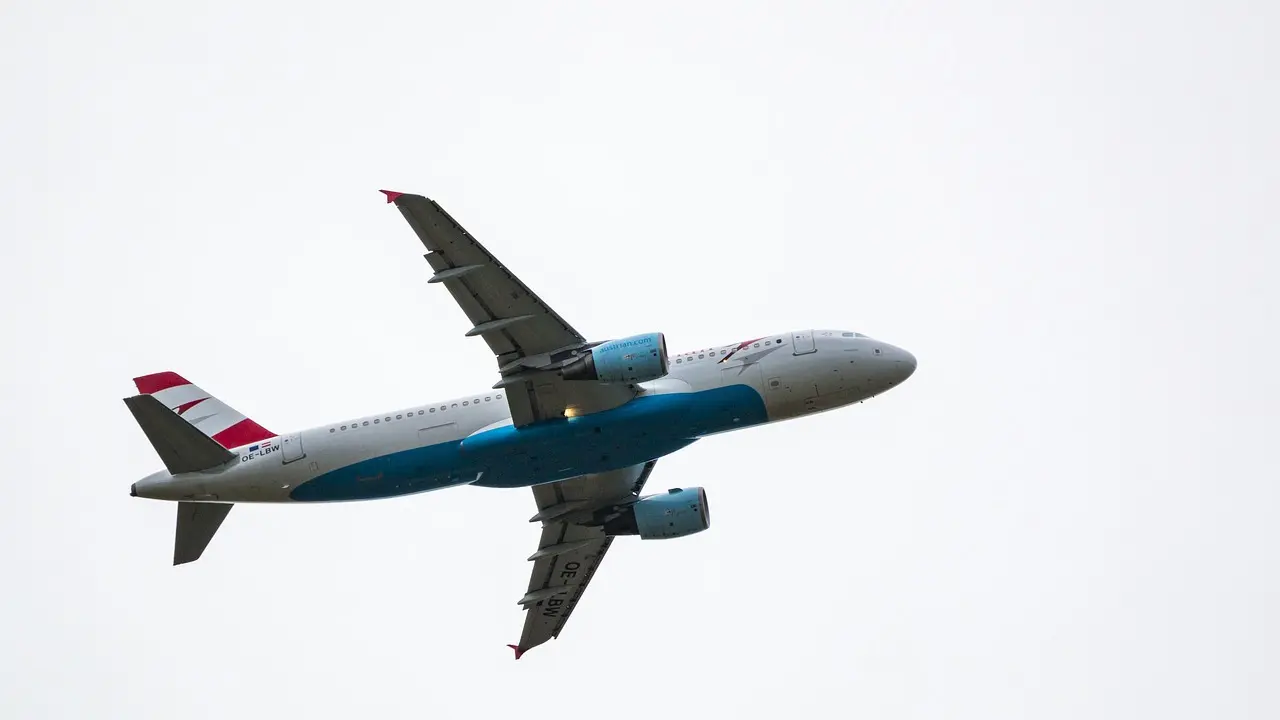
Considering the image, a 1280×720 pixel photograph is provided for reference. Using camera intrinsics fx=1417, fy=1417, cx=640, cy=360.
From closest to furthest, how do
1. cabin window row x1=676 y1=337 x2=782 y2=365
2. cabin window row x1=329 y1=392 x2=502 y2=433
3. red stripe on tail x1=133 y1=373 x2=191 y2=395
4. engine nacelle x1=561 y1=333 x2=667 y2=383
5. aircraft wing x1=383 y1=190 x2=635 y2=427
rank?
aircraft wing x1=383 y1=190 x2=635 y2=427 < engine nacelle x1=561 y1=333 x2=667 y2=383 < cabin window row x1=676 y1=337 x2=782 y2=365 < cabin window row x1=329 y1=392 x2=502 y2=433 < red stripe on tail x1=133 y1=373 x2=191 y2=395

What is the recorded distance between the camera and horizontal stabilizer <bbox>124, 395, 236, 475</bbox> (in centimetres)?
4362

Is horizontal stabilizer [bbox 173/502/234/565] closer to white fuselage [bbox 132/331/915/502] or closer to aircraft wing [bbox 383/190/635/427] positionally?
white fuselage [bbox 132/331/915/502]

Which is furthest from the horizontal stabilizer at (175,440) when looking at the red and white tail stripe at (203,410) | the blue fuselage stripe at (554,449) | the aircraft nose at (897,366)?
the aircraft nose at (897,366)

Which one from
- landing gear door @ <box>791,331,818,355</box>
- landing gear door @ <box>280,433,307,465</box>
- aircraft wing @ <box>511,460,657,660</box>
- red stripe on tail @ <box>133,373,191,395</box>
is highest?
red stripe on tail @ <box>133,373,191,395</box>

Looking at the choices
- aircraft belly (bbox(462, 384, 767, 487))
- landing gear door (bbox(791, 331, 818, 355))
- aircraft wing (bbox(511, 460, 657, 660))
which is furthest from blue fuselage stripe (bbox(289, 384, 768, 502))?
aircraft wing (bbox(511, 460, 657, 660))

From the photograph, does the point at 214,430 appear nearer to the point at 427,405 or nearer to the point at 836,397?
the point at 427,405

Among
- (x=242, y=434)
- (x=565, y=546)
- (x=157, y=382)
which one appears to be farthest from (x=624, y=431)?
(x=157, y=382)

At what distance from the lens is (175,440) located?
44.0 metres

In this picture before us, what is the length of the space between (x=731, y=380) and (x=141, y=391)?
20628 millimetres

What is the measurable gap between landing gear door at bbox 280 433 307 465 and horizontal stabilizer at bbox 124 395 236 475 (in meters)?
1.66

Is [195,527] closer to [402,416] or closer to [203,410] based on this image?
[203,410]

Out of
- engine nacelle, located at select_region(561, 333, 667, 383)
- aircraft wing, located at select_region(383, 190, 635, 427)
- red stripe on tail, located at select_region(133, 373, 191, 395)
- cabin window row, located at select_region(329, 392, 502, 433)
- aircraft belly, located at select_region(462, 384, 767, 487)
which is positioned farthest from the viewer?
red stripe on tail, located at select_region(133, 373, 191, 395)

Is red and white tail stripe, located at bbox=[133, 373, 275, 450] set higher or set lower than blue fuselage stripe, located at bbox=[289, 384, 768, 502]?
higher

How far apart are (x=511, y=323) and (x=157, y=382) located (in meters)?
14.8
